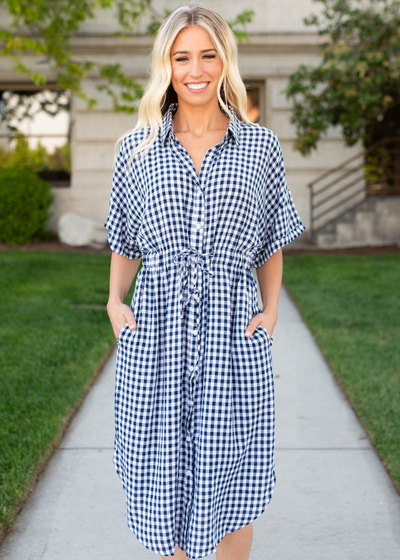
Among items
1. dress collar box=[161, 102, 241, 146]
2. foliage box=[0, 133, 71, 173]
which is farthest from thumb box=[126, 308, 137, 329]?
foliage box=[0, 133, 71, 173]

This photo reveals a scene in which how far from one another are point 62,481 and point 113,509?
39 centimetres

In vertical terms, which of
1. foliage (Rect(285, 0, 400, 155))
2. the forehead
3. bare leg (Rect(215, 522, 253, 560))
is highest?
foliage (Rect(285, 0, 400, 155))

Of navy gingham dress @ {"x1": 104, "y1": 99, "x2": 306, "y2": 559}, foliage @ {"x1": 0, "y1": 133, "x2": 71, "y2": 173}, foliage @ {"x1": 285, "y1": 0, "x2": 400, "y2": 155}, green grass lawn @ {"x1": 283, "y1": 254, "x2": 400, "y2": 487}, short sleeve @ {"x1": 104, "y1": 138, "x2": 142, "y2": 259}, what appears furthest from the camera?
foliage @ {"x1": 0, "y1": 133, "x2": 71, "y2": 173}

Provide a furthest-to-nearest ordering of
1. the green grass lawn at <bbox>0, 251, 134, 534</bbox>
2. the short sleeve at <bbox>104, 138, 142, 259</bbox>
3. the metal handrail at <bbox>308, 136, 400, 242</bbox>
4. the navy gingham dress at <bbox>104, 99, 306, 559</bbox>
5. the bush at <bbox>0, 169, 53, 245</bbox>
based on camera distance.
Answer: the metal handrail at <bbox>308, 136, 400, 242</bbox> → the bush at <bbox>0, 169, 53, 245</bbox> → the green grass lawn at <bbox>0, 251, 134, 534</bbox> → the short sleeve at <bbox>104, 138, 142, 259</bbox> → the navy gingham dress at <bbox>104, 99, 306, 559</bbox>

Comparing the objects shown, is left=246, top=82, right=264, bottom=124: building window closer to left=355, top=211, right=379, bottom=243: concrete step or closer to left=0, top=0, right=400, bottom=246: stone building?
left=0, top=0, right=400, bottom=246: stone building

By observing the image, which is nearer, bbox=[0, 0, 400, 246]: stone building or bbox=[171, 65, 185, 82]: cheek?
bbox=[171, 65, 185, 82]: cheek

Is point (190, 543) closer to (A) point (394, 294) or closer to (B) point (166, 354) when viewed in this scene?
(B) point (166, 354)

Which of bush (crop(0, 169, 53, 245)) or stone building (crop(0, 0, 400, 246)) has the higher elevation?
stone building (crop(0, 0, 400, 246))

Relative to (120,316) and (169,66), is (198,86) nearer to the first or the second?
(169,66)

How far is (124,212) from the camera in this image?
7.07 feet

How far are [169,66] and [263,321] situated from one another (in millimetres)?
885

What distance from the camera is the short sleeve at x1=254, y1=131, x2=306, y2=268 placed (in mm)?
2086

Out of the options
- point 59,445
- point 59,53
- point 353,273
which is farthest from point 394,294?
point 59,53

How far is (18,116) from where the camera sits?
15.5 metres
